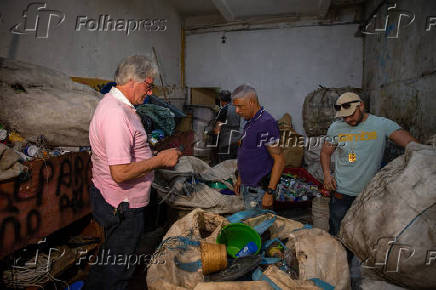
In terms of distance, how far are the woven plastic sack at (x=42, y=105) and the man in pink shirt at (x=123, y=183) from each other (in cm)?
74

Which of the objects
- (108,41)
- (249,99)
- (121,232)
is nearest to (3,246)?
(121,232)

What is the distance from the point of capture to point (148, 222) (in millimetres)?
3740

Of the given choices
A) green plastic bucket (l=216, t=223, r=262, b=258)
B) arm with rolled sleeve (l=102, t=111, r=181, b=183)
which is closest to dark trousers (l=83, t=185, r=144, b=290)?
arm with rolled sleeve (l=102, t=111, r=181, b=183)

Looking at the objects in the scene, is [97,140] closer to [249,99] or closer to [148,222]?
[249,99]

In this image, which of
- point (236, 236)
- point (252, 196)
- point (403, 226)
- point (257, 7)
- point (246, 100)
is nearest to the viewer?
point (403, 226)

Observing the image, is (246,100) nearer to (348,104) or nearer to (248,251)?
(348,104)

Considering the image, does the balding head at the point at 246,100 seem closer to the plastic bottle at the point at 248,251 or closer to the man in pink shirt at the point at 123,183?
the man in pink shirt at the point at 123,183

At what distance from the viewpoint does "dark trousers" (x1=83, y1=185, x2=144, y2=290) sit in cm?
180

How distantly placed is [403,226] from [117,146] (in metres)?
1.58

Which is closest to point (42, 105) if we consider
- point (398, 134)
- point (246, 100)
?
point (246, 100)

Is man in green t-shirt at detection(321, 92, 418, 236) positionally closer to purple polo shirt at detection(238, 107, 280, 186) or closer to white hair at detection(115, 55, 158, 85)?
purple polo shirt at detection(238, 107, 280, 186)

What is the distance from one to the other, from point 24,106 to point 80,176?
77cm

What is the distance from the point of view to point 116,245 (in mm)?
1814

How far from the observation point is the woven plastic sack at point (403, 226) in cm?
113
